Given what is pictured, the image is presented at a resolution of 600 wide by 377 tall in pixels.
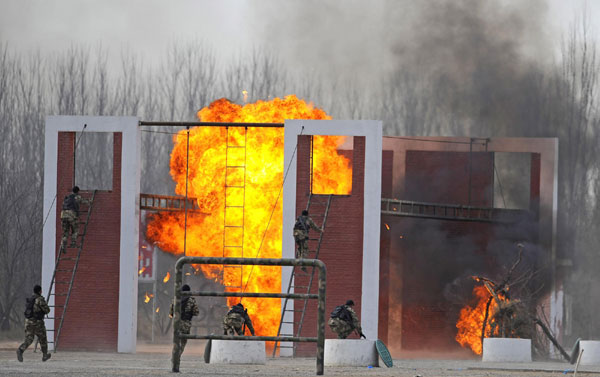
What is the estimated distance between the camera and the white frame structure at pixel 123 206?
31.1 meters

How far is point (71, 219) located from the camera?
101ft

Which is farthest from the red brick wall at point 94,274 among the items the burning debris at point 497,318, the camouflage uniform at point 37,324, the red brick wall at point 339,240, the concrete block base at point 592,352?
the concrete block base at point 592,352

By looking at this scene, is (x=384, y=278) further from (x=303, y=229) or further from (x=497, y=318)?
(x=303, y=229)

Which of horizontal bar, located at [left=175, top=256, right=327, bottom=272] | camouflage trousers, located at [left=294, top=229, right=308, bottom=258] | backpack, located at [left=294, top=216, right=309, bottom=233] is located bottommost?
camouflage trousers, located at [left=294, top=229, right=308, bottom=258]

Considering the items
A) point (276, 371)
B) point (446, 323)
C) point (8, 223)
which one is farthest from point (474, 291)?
point (8, 223)

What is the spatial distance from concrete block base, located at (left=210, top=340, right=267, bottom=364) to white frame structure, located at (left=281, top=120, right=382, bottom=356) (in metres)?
6.46

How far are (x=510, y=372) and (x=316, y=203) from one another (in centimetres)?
924

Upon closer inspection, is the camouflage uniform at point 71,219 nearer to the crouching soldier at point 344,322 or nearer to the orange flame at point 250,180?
the orange flame at point 250,180

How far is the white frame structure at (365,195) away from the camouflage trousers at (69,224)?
17.7 ft

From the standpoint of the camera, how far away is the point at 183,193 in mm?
35094

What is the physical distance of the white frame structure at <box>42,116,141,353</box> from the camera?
102 ft

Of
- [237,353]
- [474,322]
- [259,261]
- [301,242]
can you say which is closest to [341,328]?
[237,353]

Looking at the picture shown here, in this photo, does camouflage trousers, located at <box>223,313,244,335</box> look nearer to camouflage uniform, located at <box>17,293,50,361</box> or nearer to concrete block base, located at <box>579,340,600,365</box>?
camouflage uniform, located at <box>17,293,50,361</box>

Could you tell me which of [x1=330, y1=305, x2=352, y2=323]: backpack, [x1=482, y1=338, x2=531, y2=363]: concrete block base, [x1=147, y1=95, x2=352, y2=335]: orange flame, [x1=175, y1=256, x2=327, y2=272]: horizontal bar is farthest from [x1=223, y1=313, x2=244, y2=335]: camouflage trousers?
[x1=175, y1=256, x2=327, y2=272]: horizontal bar
